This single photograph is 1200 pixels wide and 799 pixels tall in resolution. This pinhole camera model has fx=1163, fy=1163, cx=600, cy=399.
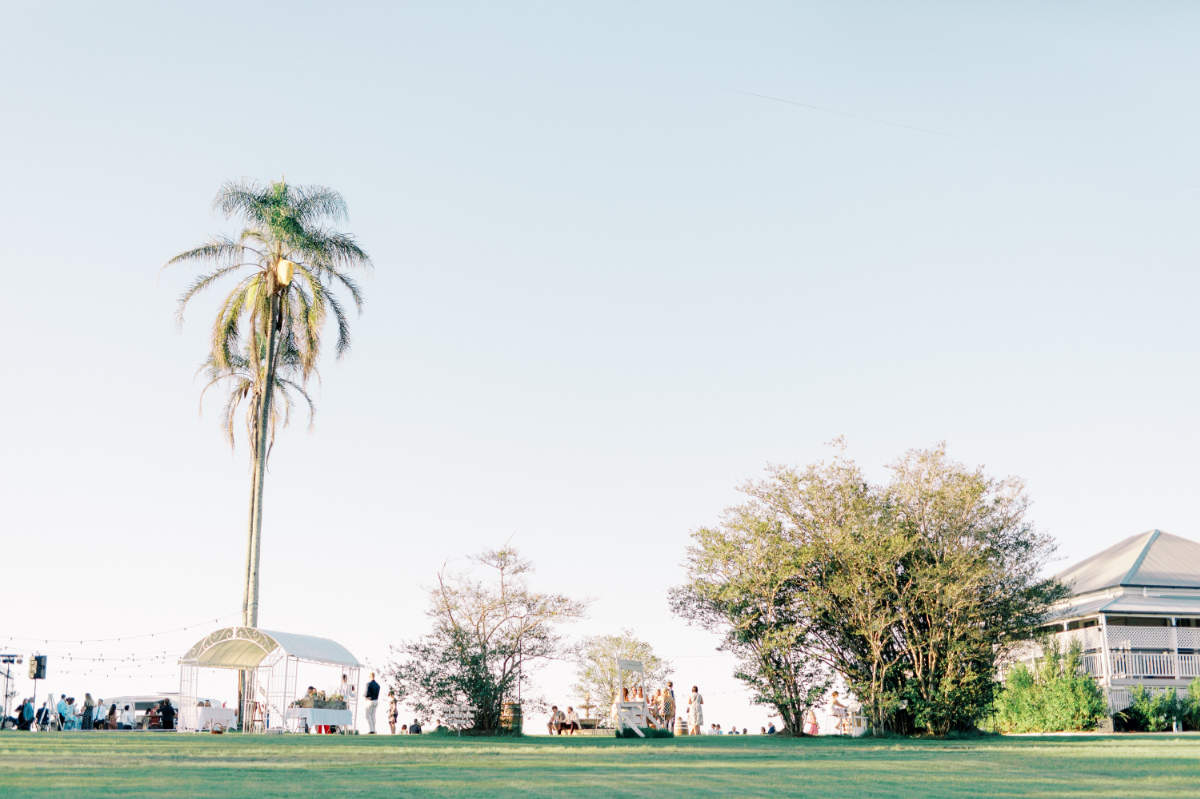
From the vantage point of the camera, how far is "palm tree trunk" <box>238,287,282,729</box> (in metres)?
37.7

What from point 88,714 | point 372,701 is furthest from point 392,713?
point 88,714

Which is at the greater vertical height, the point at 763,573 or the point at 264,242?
the point at 264,242

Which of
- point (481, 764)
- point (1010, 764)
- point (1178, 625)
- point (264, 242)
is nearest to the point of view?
point (481, 764)

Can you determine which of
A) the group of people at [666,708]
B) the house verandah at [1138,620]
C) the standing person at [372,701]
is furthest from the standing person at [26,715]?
the house verandah at [1138,620]

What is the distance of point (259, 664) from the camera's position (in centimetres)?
3525

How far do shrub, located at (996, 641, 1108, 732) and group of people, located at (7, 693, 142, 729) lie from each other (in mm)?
27693

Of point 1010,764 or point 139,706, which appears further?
point 139,706

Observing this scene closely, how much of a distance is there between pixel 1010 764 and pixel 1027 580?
14298mm

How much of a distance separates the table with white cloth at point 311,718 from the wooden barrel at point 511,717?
7.90m

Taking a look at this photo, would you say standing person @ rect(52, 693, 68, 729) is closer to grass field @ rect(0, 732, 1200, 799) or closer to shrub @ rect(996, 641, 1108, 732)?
grass field @ rect(0, 732, 1200, 799)

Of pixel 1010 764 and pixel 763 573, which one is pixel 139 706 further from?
pixel 1010 764

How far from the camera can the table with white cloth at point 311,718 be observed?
3392 cm

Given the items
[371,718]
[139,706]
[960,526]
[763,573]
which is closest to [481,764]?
[763,573]

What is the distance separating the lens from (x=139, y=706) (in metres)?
62.5
